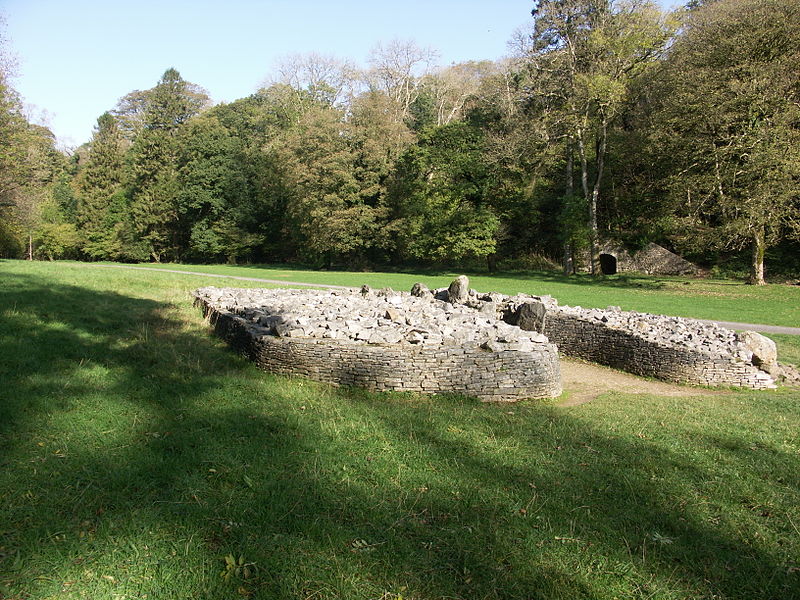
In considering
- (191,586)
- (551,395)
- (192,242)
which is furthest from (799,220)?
(192,242)

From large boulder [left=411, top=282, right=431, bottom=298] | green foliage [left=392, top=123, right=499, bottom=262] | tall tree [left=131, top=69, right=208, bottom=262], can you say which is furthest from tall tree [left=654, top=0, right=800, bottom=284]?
tall tree [left=131, top=69, right=208, bottom=262]

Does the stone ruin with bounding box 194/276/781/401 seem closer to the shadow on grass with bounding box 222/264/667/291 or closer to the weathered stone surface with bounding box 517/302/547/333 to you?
the weathered stone surface with bounding box 517/302/547/333

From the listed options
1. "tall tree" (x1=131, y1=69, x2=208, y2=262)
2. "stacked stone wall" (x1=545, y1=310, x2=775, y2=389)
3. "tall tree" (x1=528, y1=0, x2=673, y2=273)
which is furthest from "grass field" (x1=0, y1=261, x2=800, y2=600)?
"tall tree" (x1=131, y1=69, x2=208, y2=262)

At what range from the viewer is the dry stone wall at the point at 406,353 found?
7379 millimetres

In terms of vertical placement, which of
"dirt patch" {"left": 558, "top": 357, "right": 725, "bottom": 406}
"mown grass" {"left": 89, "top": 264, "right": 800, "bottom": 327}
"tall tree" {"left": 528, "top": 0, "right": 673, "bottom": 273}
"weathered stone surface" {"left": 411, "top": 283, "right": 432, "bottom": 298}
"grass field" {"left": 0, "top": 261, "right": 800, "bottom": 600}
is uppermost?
"tall tree" {"left": 528, "top": 0, "right": 673, "bottom": 273}

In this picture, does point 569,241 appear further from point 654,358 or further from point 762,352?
point 654,358

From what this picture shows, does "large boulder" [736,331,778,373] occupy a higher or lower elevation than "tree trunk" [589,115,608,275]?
lower

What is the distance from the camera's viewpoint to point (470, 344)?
7.90 meters

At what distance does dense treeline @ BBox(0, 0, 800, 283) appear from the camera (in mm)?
20984

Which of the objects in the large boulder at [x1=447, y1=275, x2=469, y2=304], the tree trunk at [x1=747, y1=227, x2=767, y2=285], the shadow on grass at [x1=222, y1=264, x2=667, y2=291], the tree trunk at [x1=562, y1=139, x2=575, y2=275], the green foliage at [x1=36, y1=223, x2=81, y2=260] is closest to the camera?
the large boulder at [x1=447, y1=275, x2=469, y2=304]

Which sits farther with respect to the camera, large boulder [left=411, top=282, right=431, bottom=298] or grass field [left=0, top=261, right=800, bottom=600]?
large boulder [left=411, top=282, right=431, bottom=298]

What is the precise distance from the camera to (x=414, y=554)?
3.57m

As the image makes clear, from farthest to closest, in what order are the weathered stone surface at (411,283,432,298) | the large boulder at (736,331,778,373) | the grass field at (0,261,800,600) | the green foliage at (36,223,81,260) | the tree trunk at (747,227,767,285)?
the green foliage at (36,223,81,260) < the tree trunk at (747,227,767,285) < the weathered stone surface at (411,283,432,298) < the large boulder at (736,331,778,373) < the grass field at (0,261,800,600)

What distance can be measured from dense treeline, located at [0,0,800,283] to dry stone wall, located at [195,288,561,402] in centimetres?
1675
